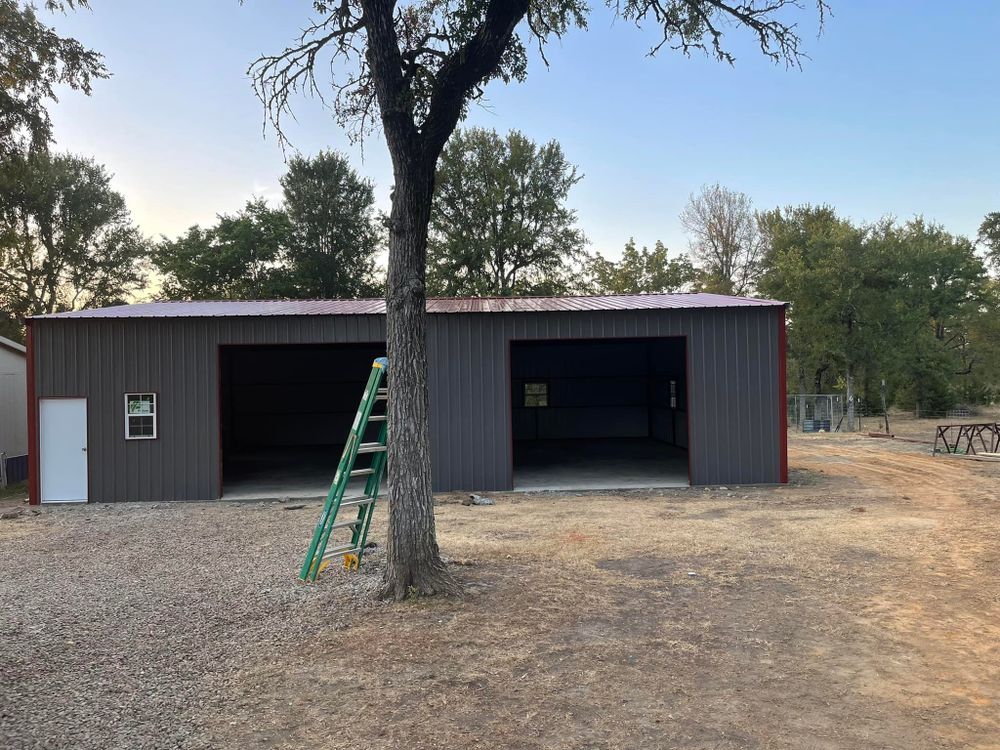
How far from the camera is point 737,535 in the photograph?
26.5 ft

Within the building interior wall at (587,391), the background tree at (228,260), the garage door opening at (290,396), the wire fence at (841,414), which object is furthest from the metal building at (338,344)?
the background tree at (228,260)

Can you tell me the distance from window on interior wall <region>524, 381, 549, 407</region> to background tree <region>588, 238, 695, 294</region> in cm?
1518

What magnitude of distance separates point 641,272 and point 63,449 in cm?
3022

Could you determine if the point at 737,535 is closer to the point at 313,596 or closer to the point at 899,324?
the point at 313,596

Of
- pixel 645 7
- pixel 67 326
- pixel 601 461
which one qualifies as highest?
pixel 645 7

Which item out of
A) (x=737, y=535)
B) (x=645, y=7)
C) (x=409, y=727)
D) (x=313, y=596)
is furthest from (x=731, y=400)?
(x=409, y=727)

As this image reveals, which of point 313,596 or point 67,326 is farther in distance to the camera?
point 67,326

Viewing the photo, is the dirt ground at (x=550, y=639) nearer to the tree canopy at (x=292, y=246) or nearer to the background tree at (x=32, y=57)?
the background tree at (x=32, y=57)

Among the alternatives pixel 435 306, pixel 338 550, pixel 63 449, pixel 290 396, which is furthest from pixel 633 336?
pixel 290 396

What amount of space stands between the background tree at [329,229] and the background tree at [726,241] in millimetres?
18368

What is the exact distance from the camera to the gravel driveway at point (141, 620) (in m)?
3.62

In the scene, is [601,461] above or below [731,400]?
below

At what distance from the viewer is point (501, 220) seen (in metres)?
34.6

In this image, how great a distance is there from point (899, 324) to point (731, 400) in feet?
61.6
